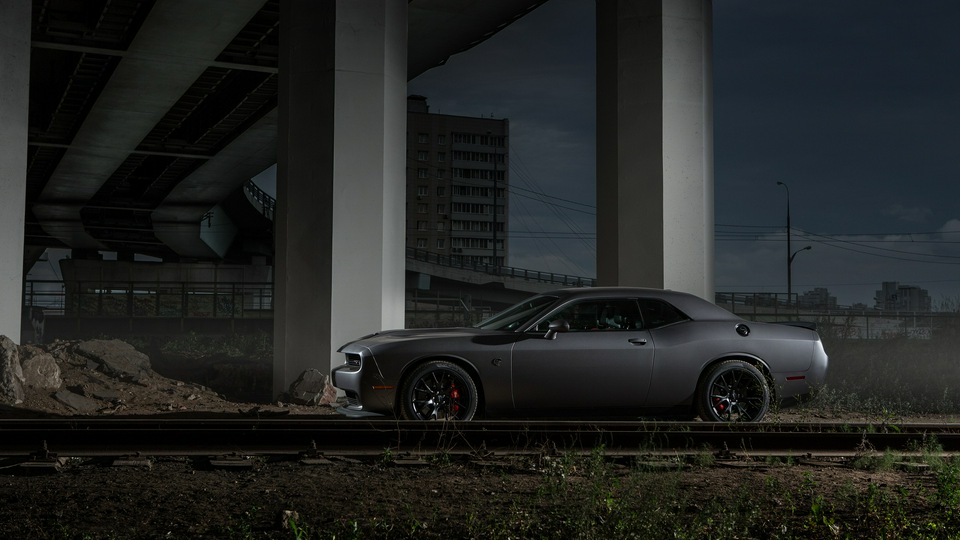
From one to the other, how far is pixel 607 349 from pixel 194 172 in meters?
36.4

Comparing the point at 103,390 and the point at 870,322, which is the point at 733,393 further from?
the point at 870,322

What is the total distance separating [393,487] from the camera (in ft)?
18.7

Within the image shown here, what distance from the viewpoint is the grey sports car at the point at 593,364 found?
26.9ft

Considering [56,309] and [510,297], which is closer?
[56,309]

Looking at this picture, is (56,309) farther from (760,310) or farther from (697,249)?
(760,310)

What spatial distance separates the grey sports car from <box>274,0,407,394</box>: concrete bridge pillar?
18.2 ft

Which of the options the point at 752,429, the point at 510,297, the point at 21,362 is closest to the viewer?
the point at 752,429

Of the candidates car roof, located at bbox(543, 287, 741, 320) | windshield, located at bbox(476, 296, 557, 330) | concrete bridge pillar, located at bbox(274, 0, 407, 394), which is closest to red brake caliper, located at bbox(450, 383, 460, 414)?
windshield, located at bbox(476, 296, 557, 330)

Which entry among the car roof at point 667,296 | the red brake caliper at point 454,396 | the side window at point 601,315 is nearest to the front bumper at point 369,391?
the red brake caliper at point 454,396

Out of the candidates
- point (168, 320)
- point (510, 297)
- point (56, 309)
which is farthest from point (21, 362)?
point (510, 297)

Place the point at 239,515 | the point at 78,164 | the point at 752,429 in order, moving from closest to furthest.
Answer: the point at 239,515, the point at 752,429, the point at 78,164

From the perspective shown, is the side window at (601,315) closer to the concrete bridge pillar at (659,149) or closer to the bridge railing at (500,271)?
the concrete bridge pillar at (659,149)

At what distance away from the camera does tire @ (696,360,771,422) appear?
28.4 feet

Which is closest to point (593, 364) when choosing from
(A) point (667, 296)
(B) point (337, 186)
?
(A) point (667, 296)
